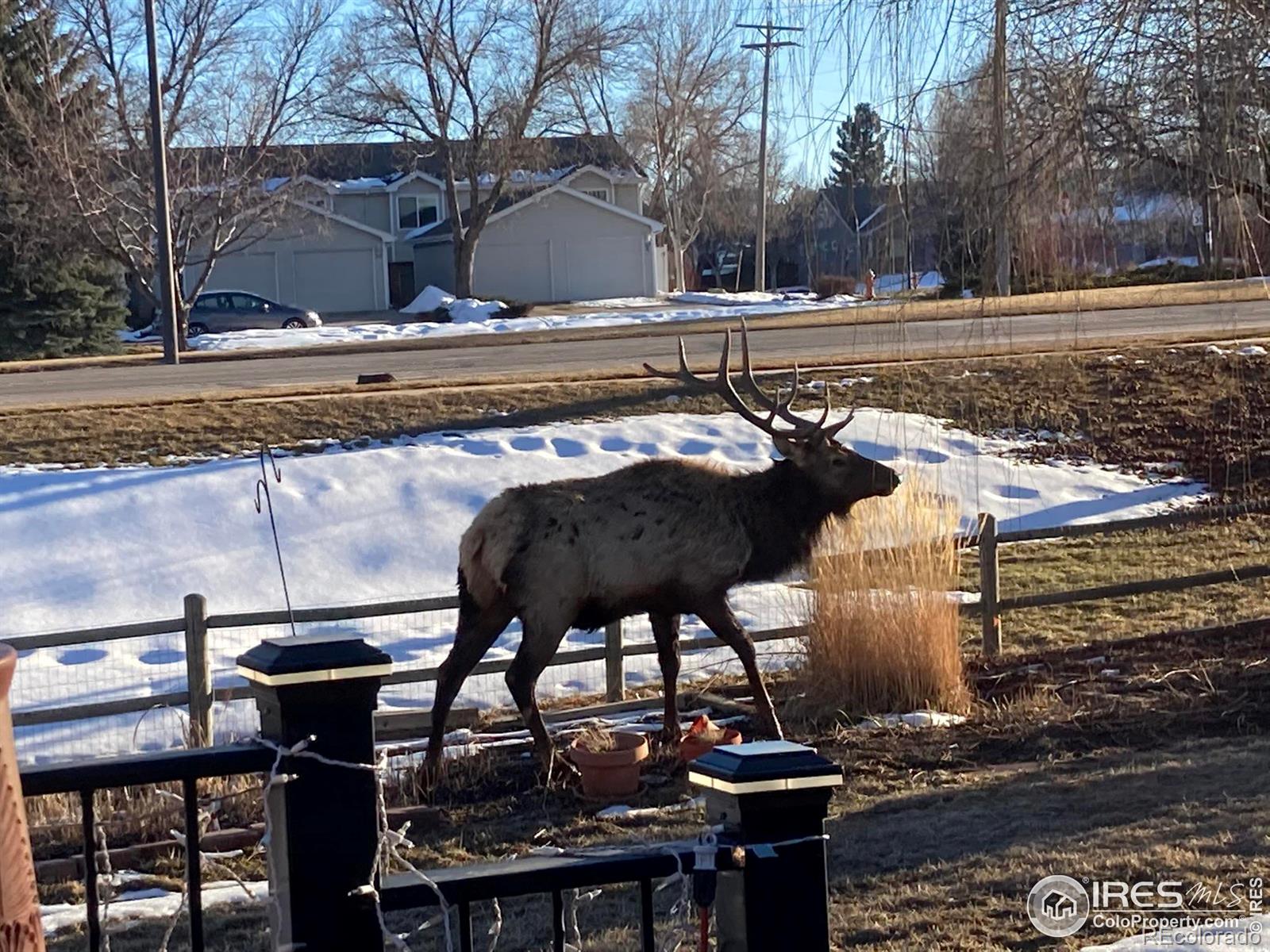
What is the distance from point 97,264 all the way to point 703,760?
39293mm

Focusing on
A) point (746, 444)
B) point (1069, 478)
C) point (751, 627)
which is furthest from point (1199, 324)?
point (751, 627)

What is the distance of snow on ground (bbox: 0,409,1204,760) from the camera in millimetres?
12828

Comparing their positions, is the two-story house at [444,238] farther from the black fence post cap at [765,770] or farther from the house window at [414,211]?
the black fence post cap at [765,770]

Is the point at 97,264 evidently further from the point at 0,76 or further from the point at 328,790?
the point at 328,790

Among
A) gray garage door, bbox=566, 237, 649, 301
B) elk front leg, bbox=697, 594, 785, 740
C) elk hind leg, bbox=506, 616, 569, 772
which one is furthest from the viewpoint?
gray garage door, bbox=566, 237, 649, 301

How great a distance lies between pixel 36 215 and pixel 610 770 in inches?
1283

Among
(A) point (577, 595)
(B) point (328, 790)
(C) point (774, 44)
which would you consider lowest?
(A) point (577, 595)

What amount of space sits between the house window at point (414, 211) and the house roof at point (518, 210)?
38.8 inches

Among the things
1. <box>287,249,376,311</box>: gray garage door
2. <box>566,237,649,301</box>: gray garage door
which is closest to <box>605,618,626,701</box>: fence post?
<box>287,249,376,311</box>: gray garage door

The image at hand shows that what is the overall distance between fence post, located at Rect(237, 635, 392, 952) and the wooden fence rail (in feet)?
20.5

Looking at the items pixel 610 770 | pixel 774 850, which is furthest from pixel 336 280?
pixel 774 850

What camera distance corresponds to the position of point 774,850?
3.12 meters

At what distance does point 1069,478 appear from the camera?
20.1m

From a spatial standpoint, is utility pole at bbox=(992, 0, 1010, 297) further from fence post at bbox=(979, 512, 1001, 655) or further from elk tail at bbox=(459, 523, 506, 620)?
fence post at bbox=(979, 512, 1001, 655)
